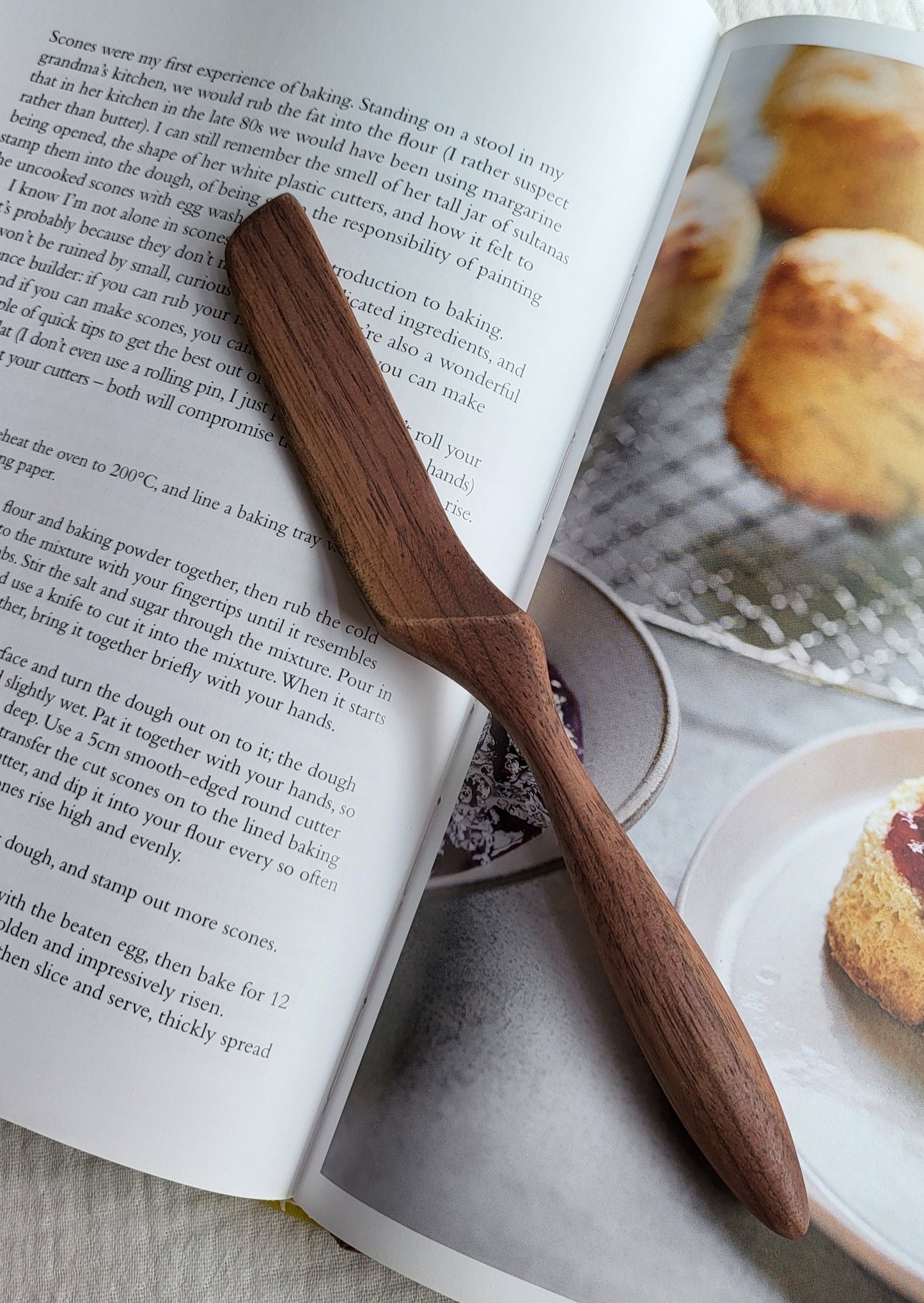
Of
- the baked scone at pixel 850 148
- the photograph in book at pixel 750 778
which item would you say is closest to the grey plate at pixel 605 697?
the photograph in book at pixel 750 778

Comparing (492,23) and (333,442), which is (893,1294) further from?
(492,23)

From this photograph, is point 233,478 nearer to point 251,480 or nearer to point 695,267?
point 251,480

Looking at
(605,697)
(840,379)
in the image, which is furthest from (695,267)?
(605,697)

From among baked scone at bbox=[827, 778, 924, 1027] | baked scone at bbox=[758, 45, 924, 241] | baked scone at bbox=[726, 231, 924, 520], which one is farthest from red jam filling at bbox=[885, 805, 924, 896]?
baked scone at bbox=[758, 45, 924, 241]

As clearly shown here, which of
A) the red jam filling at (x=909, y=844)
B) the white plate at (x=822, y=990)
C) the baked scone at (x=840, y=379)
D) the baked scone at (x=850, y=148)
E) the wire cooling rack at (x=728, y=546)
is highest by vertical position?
the baked scone at (x=850, y=148)

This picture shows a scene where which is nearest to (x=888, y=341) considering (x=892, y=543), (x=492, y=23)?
(x=892, y=543)

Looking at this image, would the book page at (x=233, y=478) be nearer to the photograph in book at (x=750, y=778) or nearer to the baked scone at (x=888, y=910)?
the photograph in book at (x=750, y=778)
